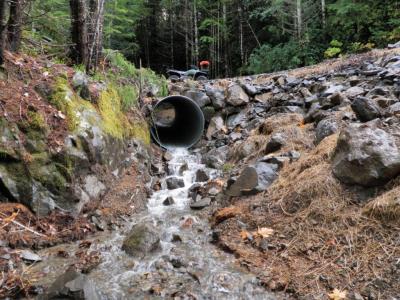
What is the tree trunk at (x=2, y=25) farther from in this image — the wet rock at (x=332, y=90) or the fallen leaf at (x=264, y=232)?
the wet rock at (x=332, y=90)

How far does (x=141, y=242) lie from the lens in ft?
13.9

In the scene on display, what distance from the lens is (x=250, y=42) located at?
2070cm

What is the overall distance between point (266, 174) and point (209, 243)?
1.43m

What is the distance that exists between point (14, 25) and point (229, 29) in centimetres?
1784

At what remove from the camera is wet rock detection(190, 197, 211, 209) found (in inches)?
221

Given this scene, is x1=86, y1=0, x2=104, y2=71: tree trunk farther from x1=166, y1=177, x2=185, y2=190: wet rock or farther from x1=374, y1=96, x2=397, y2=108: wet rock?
x1=374, y1=96, x2=397, y2=108: wet rock

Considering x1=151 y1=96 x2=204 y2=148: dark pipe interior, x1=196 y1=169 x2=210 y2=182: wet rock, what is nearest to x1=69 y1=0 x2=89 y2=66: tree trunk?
x1=151 y1=96 x2=204 y2=148: dark pipe interior

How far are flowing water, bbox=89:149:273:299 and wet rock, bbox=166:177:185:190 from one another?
58.2 inches

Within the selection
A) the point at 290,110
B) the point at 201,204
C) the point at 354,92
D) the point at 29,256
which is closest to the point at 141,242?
the point at 29,256

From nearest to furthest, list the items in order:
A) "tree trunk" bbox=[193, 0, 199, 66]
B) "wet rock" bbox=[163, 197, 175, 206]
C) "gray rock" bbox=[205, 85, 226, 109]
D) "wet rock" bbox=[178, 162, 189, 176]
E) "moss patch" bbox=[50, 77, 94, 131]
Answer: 1. "moss patch" bbox=[50, 77, 94, 131]
2. "wet rock" bbox=[163, 197, 175, 206]
3. "wet rock" bbox=[178, 162, 189, 176]
4. "gray rock" bbox=[205, 85, 226, 109]
5. "tree trunk" bbox=[193, 0, 199, 66]

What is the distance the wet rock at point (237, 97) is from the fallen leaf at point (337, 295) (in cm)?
659

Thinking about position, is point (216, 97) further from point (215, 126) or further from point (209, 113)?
point (215, 126)

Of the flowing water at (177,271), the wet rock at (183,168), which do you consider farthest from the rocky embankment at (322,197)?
the wet rock at (183,168)

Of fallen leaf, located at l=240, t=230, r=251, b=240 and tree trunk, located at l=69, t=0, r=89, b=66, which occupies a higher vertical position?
tree trunk, located at l=69, t=0, r=89, b=66
